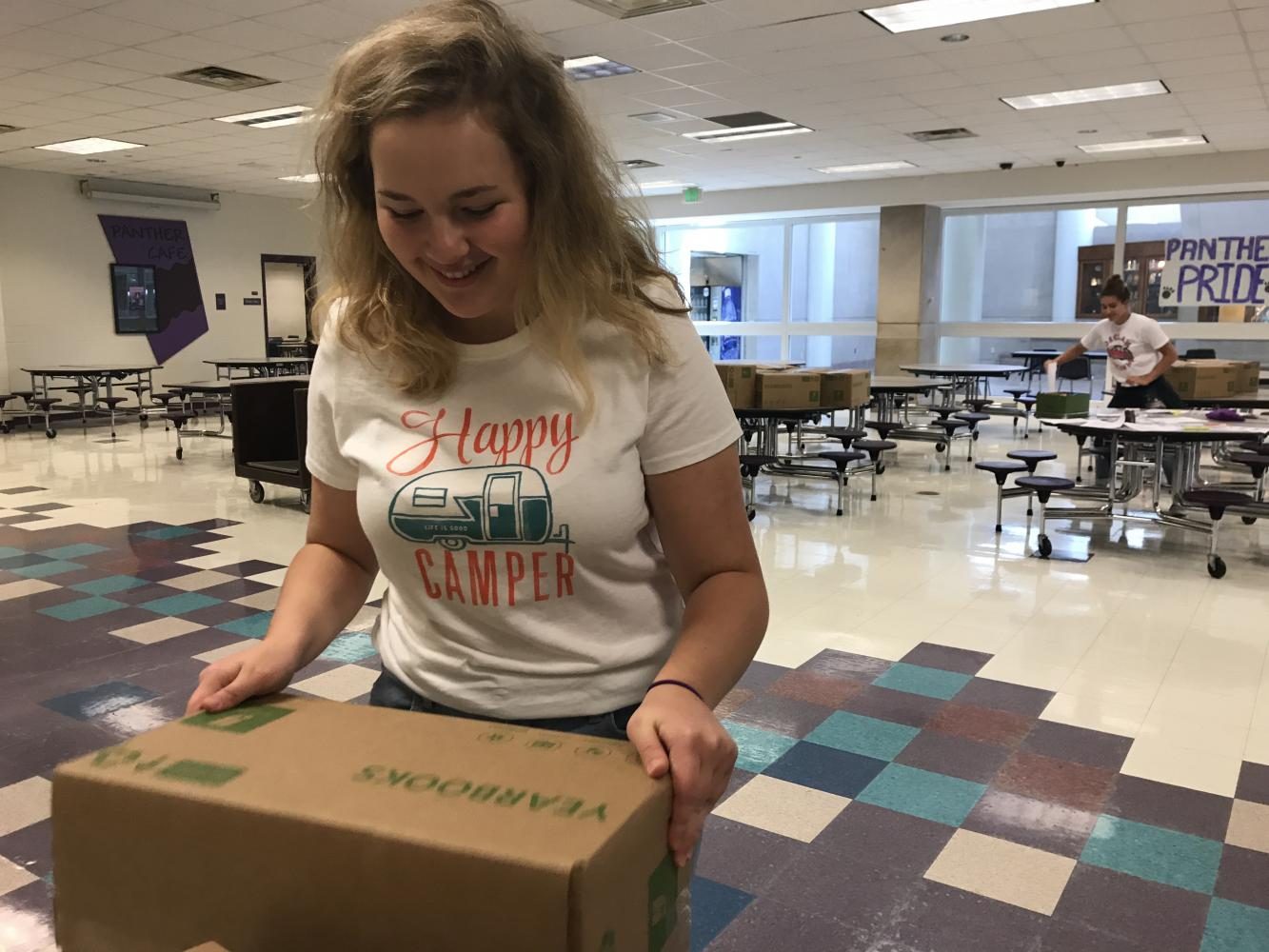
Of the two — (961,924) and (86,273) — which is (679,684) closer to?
(961,924)

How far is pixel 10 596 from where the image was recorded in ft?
15.2

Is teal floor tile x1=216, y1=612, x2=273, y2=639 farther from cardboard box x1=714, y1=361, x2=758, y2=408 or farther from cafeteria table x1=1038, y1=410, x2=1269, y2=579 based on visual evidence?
cafeteria table x1=1038, y1=410, x2=1269, y2=579

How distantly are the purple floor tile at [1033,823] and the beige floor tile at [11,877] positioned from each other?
2231mm

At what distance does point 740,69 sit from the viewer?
7.84 meters

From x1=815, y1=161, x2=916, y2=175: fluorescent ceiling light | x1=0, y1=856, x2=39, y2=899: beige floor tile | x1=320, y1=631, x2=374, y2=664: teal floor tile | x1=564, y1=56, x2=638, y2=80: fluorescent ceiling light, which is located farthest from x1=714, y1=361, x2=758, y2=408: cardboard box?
x1=815, y1=161, x2=916, y2=175: fluorescent ceiling light

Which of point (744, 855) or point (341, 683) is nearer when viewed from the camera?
point (744, 855)

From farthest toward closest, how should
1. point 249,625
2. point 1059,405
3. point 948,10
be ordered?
point 948,10
point 1059,405
point 249,625

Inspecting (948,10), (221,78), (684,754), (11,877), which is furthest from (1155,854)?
(221,78)

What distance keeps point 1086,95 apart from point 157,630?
340 inches

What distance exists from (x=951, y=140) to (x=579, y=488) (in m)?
11.6

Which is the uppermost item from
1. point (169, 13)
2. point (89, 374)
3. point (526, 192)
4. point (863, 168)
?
point (863, 168)

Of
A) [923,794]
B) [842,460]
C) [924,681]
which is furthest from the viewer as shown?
[842,460]

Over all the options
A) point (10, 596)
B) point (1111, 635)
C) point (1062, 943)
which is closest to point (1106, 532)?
point (1111, 635)

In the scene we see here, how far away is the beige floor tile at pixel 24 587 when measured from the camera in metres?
4.65
